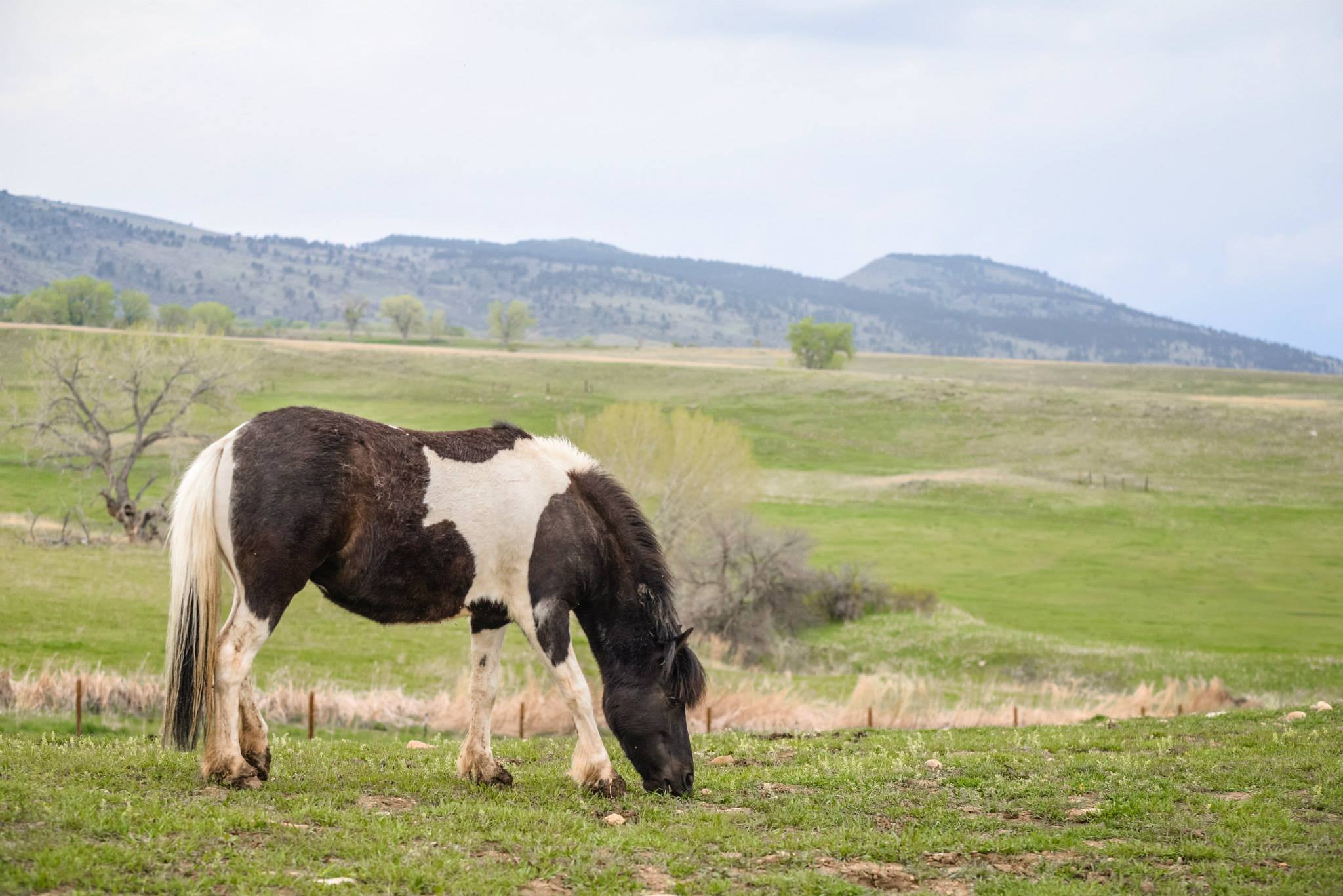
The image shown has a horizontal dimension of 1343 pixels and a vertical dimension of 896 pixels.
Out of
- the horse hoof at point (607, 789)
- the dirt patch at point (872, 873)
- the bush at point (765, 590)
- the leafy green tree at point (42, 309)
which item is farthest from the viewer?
the leafy green tree at point (42, 309)

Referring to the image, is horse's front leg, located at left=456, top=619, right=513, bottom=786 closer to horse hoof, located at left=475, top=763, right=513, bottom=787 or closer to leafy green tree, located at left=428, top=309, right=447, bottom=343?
horse hoof, located at left=475, top=763, right=513, bottom=787

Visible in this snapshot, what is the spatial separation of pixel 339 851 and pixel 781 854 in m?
2.71

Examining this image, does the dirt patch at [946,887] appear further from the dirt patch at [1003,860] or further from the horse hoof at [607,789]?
the horse hoof at [607,789]

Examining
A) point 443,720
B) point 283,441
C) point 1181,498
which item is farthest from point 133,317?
point 283,441

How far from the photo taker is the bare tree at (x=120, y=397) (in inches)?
1801

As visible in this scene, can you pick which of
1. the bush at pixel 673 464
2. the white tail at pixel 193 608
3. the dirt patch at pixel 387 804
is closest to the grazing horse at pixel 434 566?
the white tail at pixel 193 608

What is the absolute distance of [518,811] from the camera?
7676 mm

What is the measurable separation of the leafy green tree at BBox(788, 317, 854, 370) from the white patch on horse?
132062 millimetres

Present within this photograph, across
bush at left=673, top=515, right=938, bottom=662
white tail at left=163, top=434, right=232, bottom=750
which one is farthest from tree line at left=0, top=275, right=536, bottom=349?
white tail at left=163, top=434, right=232, bottom=750

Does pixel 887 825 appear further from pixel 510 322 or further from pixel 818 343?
pixel 510 322

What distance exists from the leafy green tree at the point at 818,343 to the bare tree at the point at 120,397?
314 feet

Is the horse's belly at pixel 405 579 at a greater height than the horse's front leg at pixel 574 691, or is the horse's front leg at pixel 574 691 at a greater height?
the horse's belly at pixel 405 579

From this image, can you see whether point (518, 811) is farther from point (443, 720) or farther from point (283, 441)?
point (443, 720)

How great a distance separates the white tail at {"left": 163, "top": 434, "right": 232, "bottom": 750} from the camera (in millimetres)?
7961
